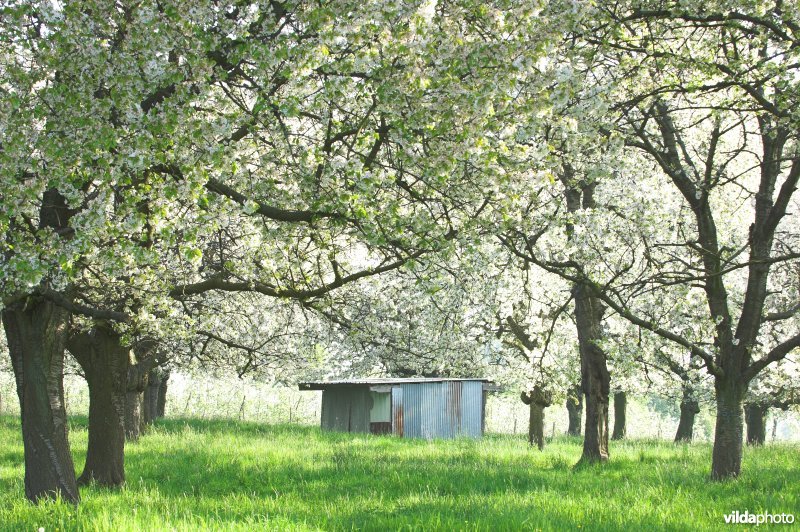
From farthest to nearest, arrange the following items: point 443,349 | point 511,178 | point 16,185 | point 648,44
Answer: point 443,349 → point 648,44 → point 511,178 → point 16,185

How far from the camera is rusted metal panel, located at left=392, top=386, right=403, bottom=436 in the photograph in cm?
2903

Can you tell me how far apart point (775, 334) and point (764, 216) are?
620 inches

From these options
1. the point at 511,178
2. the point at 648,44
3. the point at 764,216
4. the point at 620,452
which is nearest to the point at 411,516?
the point at 511,178

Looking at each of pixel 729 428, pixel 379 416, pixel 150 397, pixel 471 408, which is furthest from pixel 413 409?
pixel 729 428

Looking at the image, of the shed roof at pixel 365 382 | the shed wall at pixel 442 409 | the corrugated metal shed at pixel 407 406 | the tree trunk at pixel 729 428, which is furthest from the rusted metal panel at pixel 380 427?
the tree trunk at pixel 729 428

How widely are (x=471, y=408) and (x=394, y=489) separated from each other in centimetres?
2095

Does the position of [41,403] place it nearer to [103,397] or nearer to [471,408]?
[103,397]

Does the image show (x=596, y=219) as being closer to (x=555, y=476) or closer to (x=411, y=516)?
(x=555, y=476)

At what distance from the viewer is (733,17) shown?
26.7ft

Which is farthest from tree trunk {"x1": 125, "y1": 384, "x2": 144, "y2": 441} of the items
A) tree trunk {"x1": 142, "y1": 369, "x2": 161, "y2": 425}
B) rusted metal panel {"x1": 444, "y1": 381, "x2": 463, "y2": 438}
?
rusted metal panel {"x1": 444, "y1": 381, "x2": 463, "y2": 438}

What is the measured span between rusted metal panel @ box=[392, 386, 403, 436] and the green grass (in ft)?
29.5

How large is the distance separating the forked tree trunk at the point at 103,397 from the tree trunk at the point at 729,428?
985cm

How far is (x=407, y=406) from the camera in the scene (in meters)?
29.4

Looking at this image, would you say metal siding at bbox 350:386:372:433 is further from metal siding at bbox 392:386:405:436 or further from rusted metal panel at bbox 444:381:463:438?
rusted metal panel at bbox 444:381:463:438
